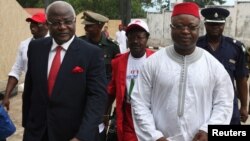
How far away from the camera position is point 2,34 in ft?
40.0

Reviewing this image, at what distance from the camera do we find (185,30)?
301cm

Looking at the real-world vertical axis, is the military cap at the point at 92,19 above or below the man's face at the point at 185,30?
below

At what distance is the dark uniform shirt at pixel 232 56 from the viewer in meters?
4.39

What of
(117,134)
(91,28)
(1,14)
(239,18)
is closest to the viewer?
(117,134)

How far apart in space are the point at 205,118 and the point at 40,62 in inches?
49.3

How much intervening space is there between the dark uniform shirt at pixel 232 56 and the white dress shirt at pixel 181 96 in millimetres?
1308

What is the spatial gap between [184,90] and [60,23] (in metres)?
1.04

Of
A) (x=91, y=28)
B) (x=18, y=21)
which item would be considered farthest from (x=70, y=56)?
(x=18, y=21)

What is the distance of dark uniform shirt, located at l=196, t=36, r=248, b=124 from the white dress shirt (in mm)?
1308

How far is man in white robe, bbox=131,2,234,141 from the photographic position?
3010 mm

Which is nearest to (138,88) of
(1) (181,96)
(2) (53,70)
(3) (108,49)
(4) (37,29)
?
(1) (181,96)

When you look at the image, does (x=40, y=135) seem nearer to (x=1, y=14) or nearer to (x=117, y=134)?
(x=117, y=134)

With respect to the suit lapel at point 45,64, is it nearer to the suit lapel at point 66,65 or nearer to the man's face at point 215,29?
the suit lapel at point 66,65

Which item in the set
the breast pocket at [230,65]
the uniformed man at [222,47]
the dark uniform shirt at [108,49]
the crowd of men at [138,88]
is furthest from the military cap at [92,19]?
the crowd of men at [138,88]
